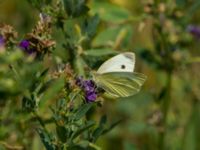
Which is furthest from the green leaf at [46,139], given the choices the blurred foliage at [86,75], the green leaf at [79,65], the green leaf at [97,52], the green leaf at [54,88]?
the green leaf at [97,52]

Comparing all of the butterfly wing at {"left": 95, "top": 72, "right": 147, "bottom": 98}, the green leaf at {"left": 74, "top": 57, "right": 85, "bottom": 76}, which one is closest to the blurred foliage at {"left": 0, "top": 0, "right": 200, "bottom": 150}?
the green leaf at {"left": 74, "top": 57, "right": 85, "bottom": 76}

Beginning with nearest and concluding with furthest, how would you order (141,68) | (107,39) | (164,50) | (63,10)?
1. (63,10)
2. (107,39)
3. (164,50)
4. (141,68)

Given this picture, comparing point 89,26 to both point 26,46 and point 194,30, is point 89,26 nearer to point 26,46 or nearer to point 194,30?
point 26,46

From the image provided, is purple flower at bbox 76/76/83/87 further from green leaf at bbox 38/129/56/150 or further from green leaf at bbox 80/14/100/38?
green leaf at bbox 80/14/100/38

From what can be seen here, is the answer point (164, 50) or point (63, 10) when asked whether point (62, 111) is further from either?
point (164, 50)

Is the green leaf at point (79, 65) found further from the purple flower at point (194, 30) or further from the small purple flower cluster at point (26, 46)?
the purple flower at point (194, 30)

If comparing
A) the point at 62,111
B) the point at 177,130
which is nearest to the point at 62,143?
the point at 62,111

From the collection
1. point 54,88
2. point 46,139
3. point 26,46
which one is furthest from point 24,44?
point 46,139
